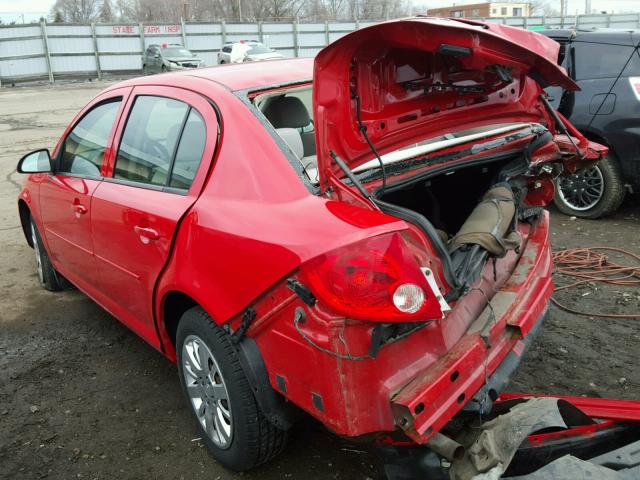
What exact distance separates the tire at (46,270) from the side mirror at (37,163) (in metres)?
0.88

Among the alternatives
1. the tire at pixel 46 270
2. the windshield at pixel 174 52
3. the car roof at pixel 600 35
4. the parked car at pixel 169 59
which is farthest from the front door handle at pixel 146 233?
the windshield at pixel 174 52

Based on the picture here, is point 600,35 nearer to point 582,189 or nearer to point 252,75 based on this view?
point 582,189

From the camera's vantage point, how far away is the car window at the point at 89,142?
3449 mm

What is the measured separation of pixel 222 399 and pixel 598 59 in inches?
199

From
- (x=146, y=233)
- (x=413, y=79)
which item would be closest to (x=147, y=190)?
(x=146, y=233)

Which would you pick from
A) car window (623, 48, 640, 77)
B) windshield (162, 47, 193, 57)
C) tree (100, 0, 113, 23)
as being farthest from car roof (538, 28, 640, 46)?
tree (100, 0, 113, 23)

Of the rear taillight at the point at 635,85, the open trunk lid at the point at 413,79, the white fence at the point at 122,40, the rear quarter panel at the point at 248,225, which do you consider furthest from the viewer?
the white fence at the point at 122,40

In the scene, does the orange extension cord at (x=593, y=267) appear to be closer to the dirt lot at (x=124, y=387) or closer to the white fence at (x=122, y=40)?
the dirt lot at (x=124, y=387)

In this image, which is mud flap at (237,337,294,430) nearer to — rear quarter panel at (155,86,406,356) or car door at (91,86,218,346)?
rear quarter panel at (155,86,406,356)

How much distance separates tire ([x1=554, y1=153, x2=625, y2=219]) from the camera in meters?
5.56

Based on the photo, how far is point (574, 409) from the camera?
86.7 inches

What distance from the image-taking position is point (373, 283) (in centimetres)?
189

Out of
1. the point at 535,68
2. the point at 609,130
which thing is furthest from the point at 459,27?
the point at 609,130

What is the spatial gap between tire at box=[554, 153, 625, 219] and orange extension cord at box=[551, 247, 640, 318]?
81 cm
